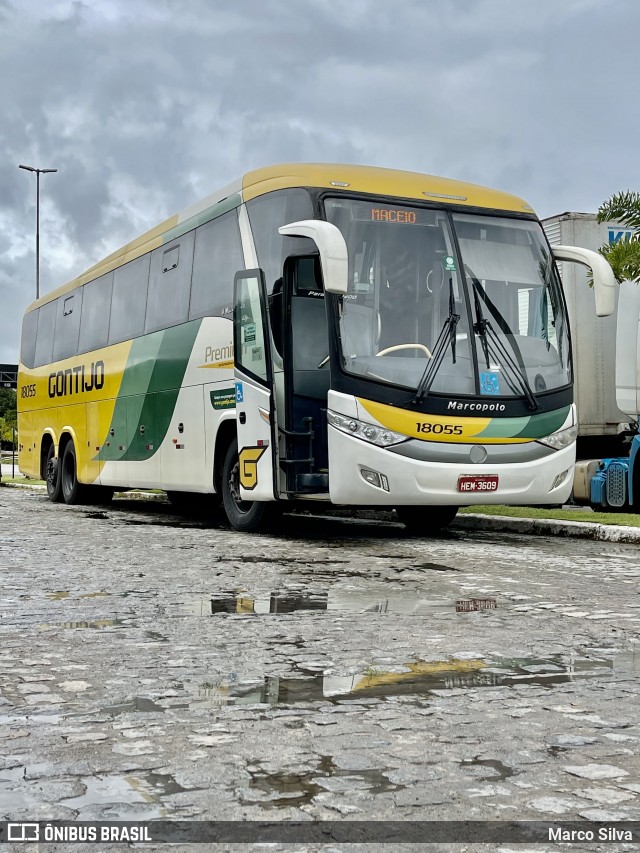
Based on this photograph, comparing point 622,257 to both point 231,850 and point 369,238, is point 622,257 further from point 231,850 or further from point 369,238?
point 231,850

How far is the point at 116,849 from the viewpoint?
9.48 feet

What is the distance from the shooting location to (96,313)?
749 inches

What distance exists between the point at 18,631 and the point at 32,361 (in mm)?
17628

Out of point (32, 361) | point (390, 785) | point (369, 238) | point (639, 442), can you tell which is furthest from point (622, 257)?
point (390, 785)

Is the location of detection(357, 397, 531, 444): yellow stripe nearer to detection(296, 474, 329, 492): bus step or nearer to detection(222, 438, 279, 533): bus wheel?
detection(296, 474, 329, 492): bus step

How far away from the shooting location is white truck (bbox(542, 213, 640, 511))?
1667 cm

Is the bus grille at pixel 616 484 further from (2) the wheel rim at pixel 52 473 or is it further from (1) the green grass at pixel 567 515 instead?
(2) the wheel rim at pixel 52 473

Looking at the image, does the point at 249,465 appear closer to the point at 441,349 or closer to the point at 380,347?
the point at 380,347

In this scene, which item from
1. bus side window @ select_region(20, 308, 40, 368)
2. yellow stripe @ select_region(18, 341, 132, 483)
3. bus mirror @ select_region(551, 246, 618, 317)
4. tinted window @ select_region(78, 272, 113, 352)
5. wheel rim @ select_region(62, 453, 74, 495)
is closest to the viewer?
bus mirror @ select_region(551, 246, 618, 317)

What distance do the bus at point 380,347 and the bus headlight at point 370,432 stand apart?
14mm

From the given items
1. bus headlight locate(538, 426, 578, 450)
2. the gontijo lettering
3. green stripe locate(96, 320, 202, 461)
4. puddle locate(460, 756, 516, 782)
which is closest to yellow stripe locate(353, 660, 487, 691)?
puddle locate(460, 756, 516, 782)

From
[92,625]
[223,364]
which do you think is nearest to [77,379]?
[223,364]

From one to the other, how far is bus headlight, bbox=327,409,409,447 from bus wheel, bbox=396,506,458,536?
2879 millimetres

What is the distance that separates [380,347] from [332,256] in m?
1.12
